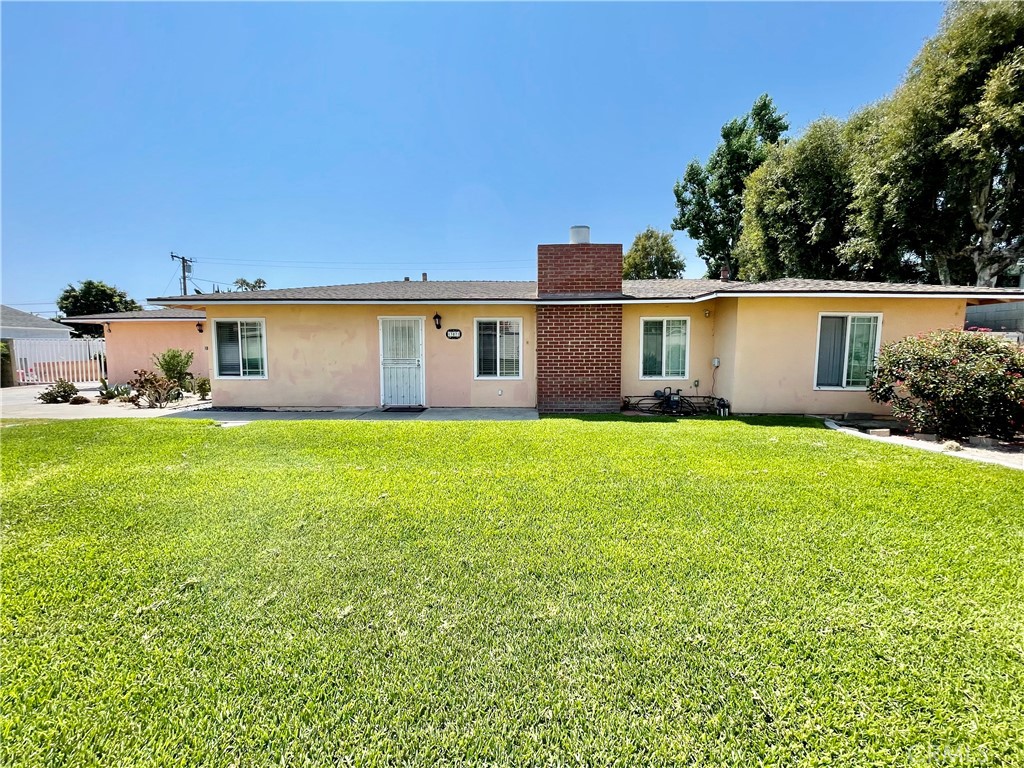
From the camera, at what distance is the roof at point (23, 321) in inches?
1059

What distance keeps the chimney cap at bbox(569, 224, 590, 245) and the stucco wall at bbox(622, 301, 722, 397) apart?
90.6 inches

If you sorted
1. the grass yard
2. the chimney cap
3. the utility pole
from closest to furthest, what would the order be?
1. the grass yard
2. the chimney cap
3. the utility pole

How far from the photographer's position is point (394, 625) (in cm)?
264

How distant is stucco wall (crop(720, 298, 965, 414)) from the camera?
9680 mm

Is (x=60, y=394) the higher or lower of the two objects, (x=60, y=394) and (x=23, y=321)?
the lower

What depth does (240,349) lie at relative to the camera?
1144 cm

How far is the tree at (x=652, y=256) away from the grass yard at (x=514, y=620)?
3286 centimetres

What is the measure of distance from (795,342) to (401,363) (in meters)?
9.82

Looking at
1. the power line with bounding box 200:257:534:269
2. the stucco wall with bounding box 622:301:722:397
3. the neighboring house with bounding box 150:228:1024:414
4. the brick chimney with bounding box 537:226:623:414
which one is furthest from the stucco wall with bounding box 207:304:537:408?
the power line with bounding box 200:257:534:269

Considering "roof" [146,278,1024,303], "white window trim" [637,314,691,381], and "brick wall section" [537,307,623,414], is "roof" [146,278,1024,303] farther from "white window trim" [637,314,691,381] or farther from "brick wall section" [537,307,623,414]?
"white window trim" [637,314,691,381]

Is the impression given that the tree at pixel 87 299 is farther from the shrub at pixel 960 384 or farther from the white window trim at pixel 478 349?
the shrub at pixel 960 384

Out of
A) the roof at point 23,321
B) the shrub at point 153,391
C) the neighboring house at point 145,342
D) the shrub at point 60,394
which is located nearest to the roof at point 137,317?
the neighboring house at point 145,342

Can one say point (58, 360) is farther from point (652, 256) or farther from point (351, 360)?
point (652, 256)

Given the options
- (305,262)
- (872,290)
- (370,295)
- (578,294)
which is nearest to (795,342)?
(872,290)
